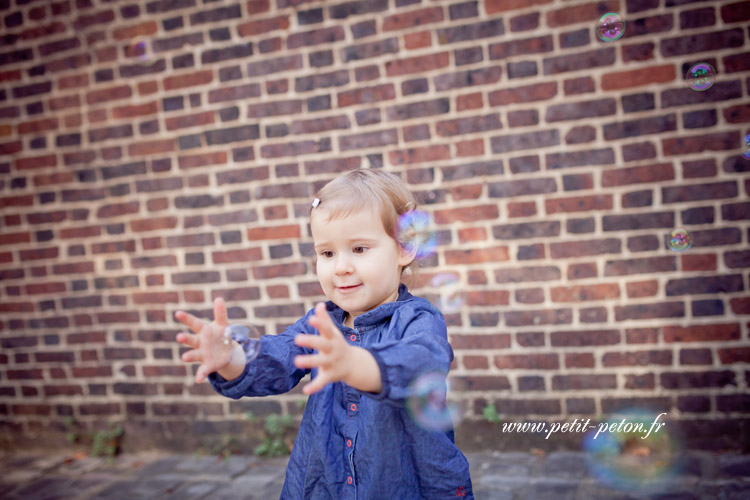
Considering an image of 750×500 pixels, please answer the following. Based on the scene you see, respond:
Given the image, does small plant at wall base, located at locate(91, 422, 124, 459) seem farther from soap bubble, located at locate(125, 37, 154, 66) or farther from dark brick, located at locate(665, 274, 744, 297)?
dark brick, located at locate(665, 274, 744, 297)

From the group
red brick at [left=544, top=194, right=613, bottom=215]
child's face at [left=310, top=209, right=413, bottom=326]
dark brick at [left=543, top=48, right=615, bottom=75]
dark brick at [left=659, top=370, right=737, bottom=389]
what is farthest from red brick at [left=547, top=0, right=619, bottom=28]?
dark brick at [left=659, top=370, right=737, bottom=389]

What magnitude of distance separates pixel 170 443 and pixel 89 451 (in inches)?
22.4

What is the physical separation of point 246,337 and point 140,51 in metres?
2.27

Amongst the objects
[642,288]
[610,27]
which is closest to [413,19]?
[610,27]

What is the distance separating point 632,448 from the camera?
254 centimetres

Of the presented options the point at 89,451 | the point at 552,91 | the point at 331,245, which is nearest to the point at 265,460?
the point at 89,451

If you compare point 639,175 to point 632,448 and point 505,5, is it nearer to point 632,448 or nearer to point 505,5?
point 505,5

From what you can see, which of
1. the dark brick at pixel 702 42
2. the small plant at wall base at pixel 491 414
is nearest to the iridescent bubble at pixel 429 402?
the small plant at wall base at pixel 491 414

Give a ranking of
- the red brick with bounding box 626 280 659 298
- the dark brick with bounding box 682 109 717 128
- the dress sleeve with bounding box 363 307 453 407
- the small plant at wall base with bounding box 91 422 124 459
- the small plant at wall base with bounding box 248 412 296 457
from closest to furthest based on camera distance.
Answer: the dress sleeve with bounding box 363 307 453 407 < the dark brick with bounding box 682 109 717 128 < the red brick with bounding box 626 280 659 298 < the small plant at wall base with bounding box 248 412 296 457 < the small plant at wall base with bounding box 91 422 124 459

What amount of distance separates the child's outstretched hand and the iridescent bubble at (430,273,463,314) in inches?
60.6

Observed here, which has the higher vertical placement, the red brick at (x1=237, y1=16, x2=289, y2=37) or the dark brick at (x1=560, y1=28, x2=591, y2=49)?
the red brick at (x1=237, y1=16, x2=289, y2=37)

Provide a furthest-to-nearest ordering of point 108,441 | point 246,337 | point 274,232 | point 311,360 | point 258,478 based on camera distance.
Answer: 1. point 108,441
2. point 274,232
3. point 258,478
4. point 246,337
5. point 311,360

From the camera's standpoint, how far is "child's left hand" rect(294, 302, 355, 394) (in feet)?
3.66

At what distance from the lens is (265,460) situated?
9.76ft
